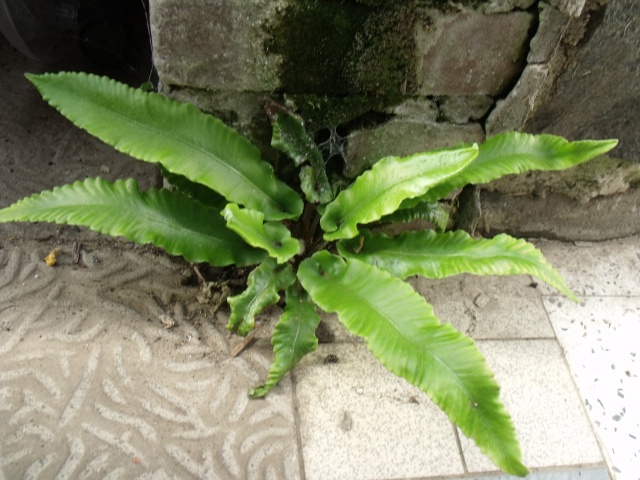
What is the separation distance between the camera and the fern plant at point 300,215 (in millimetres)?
1521

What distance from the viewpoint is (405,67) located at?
1759mm

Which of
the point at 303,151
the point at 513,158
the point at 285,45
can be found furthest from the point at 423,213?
the point at 285,45

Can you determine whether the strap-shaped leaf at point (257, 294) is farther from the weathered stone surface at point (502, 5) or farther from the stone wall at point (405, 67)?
the weathered stone surface at point (502, 5)

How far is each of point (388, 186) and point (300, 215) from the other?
41 centimetres

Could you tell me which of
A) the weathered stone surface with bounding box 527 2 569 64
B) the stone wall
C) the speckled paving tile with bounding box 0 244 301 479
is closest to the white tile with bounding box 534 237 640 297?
the stone wall

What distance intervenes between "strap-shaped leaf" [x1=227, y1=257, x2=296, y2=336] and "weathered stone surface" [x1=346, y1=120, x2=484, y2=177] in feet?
1.43

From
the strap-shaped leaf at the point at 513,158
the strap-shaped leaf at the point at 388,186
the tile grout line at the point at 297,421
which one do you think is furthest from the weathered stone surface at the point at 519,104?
the tile grout line at the point at 297,421

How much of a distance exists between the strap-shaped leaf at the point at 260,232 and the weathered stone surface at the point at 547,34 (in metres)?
0.92

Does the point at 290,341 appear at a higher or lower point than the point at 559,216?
lower

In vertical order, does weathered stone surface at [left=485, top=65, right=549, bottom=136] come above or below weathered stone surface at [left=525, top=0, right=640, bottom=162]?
below

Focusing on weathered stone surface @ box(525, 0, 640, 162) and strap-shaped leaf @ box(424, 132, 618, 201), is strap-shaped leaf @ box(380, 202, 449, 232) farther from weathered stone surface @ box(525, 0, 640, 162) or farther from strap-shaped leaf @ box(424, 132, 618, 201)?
weathered stone surface @ box(525, 0, 640, 162)

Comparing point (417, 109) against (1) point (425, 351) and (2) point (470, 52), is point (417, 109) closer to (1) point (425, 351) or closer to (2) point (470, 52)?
(2) point (470, 52)

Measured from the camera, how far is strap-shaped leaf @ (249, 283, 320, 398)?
1733mm

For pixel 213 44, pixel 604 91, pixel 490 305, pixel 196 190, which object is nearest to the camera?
pixel 213 44
